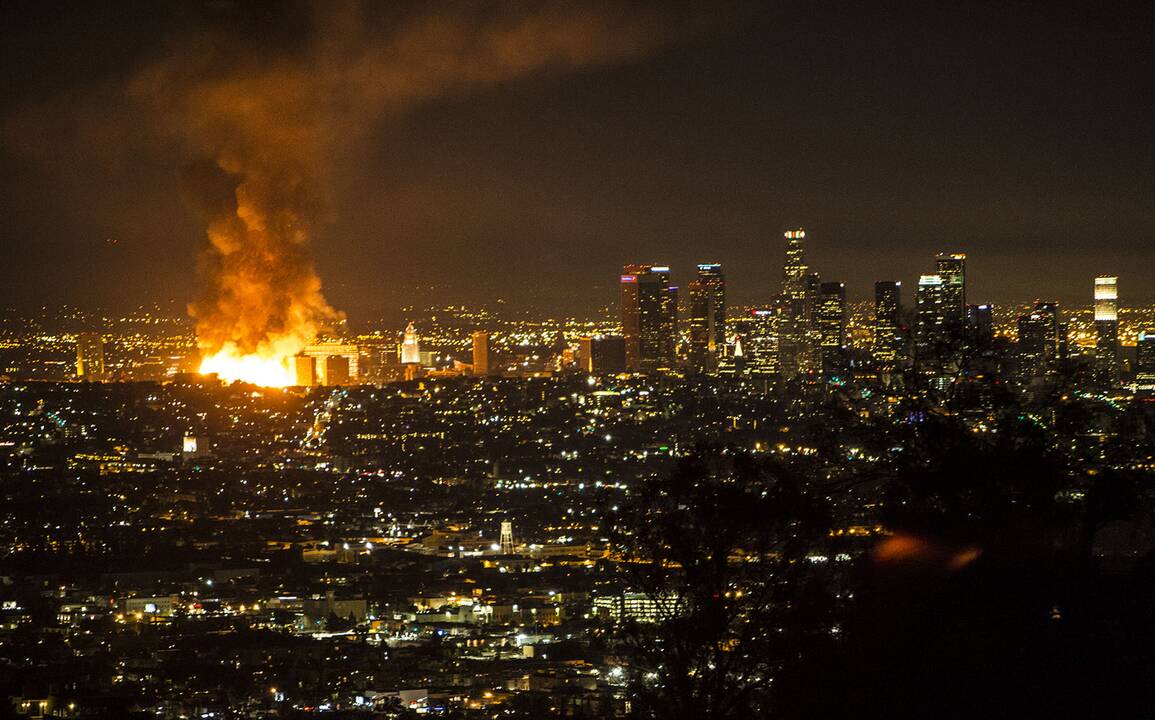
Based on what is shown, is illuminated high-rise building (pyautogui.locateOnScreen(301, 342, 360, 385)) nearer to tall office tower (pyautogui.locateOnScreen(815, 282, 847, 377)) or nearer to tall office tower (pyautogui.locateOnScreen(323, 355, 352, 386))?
tall office tower (pyautogui.locateOnScreen(323, 355, 352, 386))

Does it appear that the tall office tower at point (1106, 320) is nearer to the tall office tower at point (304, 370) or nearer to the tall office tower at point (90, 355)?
the tall office tower at point (304, 370)

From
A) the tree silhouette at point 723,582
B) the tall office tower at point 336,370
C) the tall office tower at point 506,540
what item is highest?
the tall office tower at point 336,370

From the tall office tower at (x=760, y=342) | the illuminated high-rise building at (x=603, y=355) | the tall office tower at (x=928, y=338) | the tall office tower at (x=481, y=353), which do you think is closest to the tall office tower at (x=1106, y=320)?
the tall office tower at (x=928, y=338)

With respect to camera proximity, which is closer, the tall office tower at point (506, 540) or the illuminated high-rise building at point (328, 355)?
the tall office tower at point (506, 540)

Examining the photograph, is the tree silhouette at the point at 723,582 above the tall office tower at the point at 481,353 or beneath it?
beneath

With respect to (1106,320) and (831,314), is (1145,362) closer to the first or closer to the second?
(1106,320)

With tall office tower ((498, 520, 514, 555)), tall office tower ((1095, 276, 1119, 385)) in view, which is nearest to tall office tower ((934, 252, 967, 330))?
tall office tower ((1095, 276, 1119, 385))
